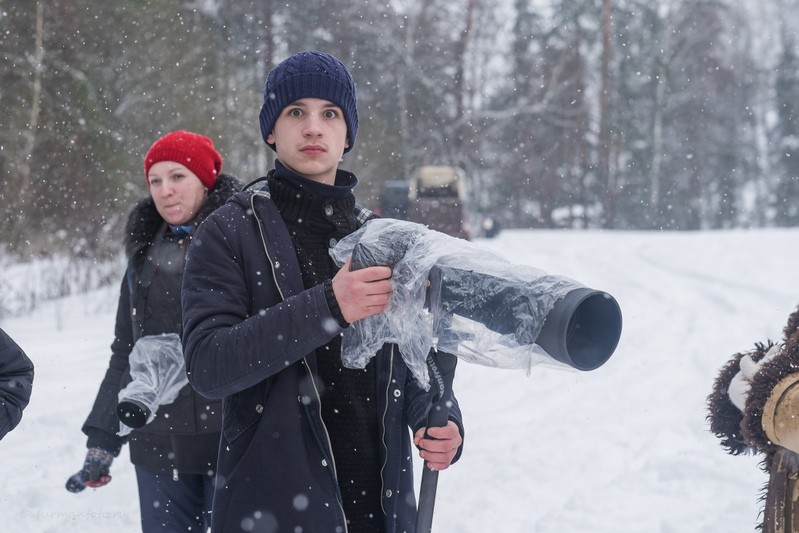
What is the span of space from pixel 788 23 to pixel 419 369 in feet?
114

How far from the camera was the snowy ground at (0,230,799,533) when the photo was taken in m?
3.85

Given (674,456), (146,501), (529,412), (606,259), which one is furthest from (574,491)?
(606,259)

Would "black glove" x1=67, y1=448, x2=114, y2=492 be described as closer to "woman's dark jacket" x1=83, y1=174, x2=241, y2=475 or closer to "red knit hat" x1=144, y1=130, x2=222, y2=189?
"woman's dark jacket" x1=83, y1=174, x2=241, y2=475

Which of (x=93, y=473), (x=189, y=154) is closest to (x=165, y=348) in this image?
(x=93, y=473)

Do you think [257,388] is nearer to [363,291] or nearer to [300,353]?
[300,353]

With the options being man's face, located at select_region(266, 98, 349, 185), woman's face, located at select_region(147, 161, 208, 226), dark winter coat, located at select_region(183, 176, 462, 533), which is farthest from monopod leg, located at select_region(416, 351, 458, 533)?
woman's face, located at select_region(147, 161, 208, 226)

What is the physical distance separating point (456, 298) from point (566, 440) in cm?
389

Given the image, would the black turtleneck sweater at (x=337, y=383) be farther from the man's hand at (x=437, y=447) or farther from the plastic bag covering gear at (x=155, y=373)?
the plastic bag covering gear at (x=155, y=373)

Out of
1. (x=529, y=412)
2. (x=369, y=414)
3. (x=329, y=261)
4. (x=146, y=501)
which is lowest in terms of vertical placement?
(x=529, y=412)

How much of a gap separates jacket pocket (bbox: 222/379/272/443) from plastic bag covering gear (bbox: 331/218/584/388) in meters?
0.29

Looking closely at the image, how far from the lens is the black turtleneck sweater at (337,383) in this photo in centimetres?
169

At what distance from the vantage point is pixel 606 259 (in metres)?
13.7

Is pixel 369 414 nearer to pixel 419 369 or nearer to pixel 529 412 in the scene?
pixel 419 369

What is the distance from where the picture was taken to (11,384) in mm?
1841
